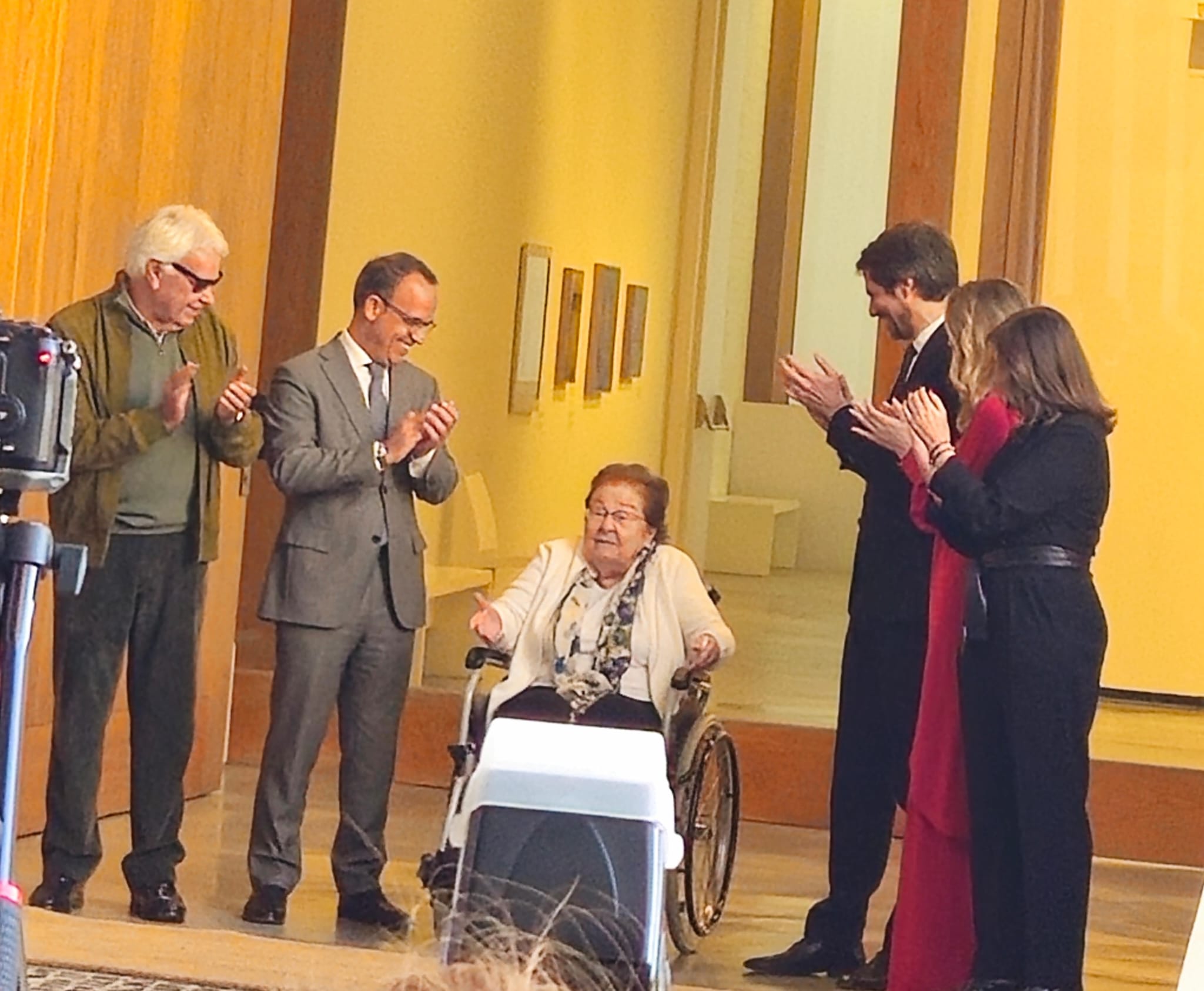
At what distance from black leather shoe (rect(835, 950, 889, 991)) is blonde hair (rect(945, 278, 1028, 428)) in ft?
3.84

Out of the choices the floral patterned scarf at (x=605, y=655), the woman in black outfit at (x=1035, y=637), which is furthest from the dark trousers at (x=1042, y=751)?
the floral patterned scarf at (x=605, y=655)

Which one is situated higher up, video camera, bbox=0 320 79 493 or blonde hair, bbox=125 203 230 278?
blonde hair, bbox=125 203 230 278

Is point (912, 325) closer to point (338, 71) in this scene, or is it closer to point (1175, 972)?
point (1175, 972)

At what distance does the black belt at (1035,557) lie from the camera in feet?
14.1

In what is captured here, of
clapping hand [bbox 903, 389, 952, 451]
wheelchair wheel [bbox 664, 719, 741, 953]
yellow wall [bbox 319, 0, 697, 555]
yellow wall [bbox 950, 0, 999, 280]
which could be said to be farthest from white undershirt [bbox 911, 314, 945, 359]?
yellow wall [bbox 319, 0, 697, 555]

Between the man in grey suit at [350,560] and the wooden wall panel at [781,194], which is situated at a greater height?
the wooden wall panel at [781,194]

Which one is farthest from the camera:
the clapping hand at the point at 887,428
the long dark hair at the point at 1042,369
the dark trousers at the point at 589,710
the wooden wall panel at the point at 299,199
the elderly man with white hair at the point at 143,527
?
the wooden wall panel at the point at 299,199

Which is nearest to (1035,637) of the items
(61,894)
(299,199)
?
(61,894)

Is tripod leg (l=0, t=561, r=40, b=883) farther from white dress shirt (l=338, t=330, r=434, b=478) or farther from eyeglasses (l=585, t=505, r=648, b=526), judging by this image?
eyeglasses (l=585, t=505, r=648, b=526)

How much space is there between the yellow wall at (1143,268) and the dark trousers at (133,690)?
316cm

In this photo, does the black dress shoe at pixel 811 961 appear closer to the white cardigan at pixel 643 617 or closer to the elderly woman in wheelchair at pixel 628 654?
the elderly woman in wheelchair at pixel 628 654

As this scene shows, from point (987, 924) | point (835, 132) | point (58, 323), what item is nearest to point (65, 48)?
point (58, 323)

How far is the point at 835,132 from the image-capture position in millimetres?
7082

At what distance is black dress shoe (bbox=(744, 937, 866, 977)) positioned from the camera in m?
4.90
